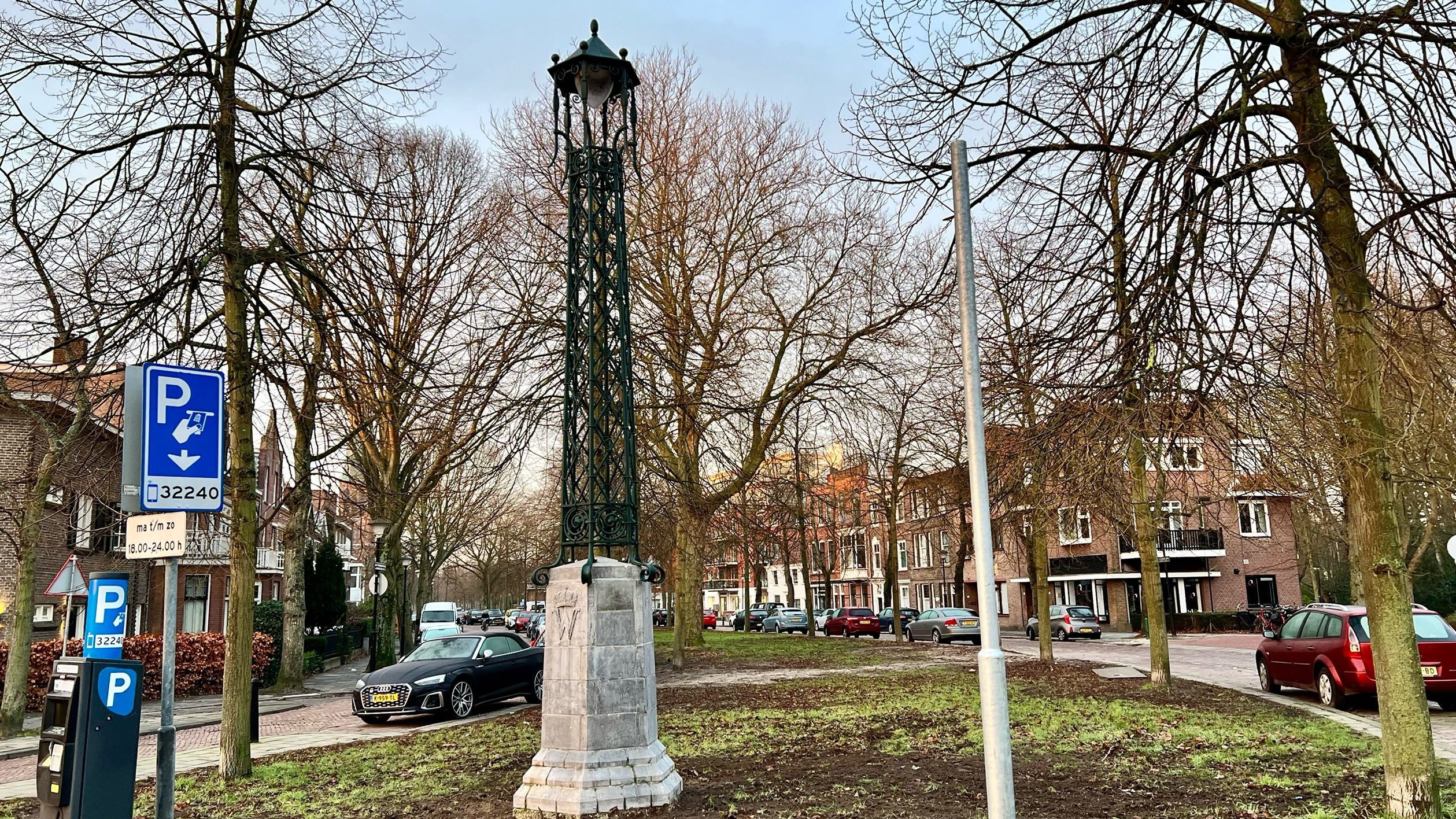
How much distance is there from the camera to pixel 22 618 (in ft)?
50.3

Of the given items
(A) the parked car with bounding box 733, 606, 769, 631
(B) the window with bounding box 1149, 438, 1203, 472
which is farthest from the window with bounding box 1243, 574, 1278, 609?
(B) the window with bounding box 1149, 438, 1203, 472

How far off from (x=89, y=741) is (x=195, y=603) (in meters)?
35.8

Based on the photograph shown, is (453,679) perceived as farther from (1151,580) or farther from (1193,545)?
(1193,545)

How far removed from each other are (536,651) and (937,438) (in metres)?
15.3

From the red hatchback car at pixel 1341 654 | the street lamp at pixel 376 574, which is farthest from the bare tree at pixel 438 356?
the red hatchback car at pixel 1341 654

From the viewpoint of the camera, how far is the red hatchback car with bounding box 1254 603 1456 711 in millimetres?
13703

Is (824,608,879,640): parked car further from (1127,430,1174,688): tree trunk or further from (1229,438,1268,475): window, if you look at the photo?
(1229,438,1268,475): window

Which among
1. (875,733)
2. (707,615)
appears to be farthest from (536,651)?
(707,615)

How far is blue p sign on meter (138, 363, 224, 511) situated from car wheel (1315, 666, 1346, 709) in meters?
15.1

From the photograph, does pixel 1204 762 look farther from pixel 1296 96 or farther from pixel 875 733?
pixel 1296 96

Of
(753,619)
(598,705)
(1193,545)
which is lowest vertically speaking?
(753,619)

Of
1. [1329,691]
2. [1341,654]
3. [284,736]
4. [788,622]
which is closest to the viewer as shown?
[1341,654]

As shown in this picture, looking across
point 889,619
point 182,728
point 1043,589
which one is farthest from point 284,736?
point 889,619

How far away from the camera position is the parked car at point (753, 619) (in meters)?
60.0
